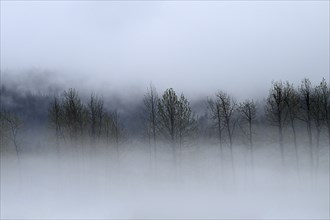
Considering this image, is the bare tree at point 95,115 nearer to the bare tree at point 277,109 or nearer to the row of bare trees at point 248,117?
the row of bare trees at point 248,117

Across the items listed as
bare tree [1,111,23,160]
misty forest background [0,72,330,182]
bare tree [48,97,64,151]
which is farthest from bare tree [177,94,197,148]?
bare tree [1,111,23,160]

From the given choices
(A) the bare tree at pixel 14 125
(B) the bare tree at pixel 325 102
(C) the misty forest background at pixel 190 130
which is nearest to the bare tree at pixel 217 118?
(C) the misty forest background at pixel 190 130

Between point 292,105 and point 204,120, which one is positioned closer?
point 292,105

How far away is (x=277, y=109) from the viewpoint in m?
35.3

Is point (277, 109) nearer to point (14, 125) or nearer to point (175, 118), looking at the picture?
point (175, 118)

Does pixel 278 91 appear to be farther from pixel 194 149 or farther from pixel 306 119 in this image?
pixel 194 149

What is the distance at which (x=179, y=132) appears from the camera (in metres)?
35.8

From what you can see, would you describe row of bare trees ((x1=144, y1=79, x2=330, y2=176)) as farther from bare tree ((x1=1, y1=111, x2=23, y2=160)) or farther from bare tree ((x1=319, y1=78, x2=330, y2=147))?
bare tree ((x1=1, y1=111, x2=23, y2=160))

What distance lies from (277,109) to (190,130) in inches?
271

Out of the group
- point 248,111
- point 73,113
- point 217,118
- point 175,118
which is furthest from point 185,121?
point 73,113

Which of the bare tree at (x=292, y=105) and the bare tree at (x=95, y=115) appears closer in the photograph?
the bare tree at (x=292, y=105)

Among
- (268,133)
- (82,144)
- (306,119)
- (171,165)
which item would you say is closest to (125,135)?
(82,144)

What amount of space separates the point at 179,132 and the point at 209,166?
419cm

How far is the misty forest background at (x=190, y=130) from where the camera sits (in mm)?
34562
